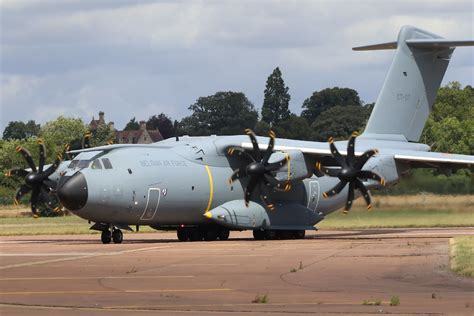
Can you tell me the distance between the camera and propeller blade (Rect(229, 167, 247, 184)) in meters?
35.8

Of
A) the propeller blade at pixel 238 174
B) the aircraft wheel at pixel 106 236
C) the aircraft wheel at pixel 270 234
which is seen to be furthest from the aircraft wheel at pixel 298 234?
the aircraft wheel at pixel 106 236

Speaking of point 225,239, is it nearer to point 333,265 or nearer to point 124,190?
point 124,190

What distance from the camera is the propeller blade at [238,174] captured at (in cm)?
3575

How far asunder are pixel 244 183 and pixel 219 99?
1895 inches

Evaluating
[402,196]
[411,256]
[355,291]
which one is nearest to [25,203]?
[402,196]

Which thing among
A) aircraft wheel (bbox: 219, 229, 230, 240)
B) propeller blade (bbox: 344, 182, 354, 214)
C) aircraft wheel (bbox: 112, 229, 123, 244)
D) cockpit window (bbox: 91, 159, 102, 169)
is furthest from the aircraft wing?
cockpit window (bbox: 91, 159, 102, 169)

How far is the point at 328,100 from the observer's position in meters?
133

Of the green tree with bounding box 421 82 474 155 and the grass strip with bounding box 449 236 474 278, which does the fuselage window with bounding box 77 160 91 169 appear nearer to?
the grass strip with bounding box 449 236 474 278

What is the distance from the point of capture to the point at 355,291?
740 inches

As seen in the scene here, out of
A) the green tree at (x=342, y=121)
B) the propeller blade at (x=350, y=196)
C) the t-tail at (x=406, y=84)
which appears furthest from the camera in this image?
the green tree at (x=342, y=121)

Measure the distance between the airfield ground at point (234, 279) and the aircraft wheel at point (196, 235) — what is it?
4.23m

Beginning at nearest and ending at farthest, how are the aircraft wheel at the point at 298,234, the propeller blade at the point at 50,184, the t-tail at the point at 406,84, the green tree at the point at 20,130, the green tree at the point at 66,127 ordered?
the propeller blade at the point at 50,184, the aircraft wheel at the point at 298,234, the t-tail at the point at 406,84, the green tree at the point at 66,127, the green tree at the point at 20,130

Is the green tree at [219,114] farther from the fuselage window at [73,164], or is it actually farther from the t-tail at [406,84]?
the fuselage window at [73,164]

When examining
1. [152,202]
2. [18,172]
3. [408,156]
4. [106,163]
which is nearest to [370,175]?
[408,156]
